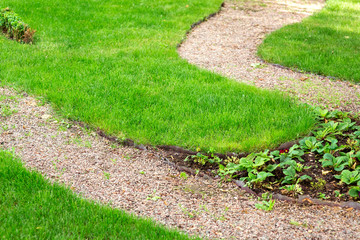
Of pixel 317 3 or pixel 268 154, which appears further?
pixel 317 3

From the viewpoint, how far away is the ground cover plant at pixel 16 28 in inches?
298

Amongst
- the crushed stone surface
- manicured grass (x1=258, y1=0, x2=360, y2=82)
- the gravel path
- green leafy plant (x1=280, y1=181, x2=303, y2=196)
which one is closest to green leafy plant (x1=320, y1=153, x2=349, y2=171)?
green leafy plant (x1=280, y1=181, x2=303, y2=196)

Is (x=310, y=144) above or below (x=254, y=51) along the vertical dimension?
above

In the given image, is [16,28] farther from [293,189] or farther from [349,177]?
[349,177]

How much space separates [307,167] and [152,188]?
5.29ft

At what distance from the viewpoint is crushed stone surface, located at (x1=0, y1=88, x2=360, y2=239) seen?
126 inches

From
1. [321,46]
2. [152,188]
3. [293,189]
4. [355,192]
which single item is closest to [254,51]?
[321,46]

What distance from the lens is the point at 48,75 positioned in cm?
607

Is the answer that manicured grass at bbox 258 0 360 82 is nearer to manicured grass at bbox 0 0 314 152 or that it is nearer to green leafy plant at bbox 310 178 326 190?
manicured grass at bbox 0 0 314 152

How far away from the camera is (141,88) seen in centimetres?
570

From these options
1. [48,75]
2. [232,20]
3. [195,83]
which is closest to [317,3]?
[232,20]

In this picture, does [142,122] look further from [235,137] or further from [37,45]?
[37,45]

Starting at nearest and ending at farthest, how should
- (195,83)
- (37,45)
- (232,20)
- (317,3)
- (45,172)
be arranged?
(45,172), (195,83), (37,45), (232,20), (317,3)

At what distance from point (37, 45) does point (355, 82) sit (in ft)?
18.9
